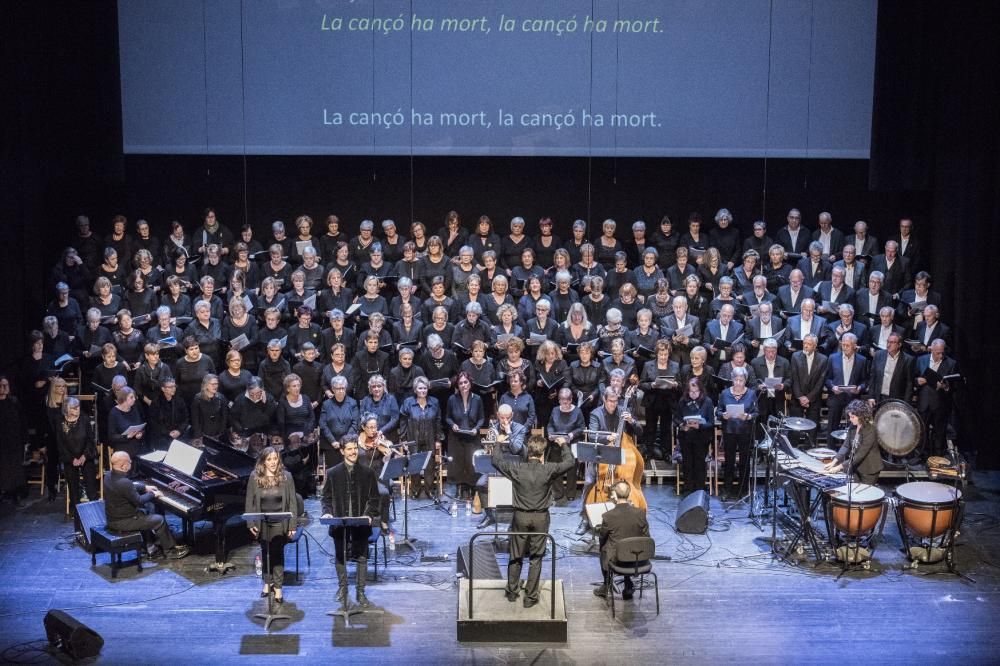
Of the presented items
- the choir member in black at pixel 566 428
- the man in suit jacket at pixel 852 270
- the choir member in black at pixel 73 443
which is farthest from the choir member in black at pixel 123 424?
the man in suit jacket at pixel 852 270

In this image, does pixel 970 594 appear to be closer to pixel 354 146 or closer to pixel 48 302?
pixel 354 146

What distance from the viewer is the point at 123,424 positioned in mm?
10148

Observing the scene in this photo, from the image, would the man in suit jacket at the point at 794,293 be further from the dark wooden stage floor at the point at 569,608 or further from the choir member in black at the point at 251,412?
the choir member in black at the point at 251,412

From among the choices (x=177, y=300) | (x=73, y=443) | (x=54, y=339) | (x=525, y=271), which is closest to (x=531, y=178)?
Answer: (x=525, y=271)

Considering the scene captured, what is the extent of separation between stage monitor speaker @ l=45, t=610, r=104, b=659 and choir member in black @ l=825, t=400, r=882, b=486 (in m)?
5.64

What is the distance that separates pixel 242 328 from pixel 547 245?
3548 millimetres

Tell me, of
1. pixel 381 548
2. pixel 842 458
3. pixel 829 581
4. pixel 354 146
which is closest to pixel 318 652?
pixel 381 548

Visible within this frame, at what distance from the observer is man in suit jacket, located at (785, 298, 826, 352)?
1169 centimetres

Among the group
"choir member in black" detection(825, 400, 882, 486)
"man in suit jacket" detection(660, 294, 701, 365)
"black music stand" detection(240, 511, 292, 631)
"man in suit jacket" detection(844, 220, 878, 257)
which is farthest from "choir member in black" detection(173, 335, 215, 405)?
"man in suit jacket" detection(844, 220, 878, 257)

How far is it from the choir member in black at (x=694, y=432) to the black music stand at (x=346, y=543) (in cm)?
358

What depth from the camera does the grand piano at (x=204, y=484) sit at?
9.02 m

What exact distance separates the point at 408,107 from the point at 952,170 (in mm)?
6075

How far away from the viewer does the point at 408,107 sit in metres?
13.2

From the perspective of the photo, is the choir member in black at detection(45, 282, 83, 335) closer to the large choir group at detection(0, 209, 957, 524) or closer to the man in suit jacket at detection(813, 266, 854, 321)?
the large choir group at detection(0, 209, 957, 524)
